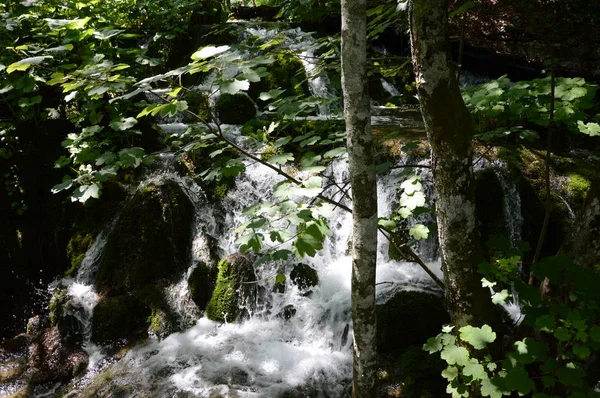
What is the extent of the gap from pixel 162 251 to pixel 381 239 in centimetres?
279

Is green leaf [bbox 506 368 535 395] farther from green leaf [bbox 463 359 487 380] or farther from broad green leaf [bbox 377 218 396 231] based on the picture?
broad green leaf [bbox 377 218 396 231]

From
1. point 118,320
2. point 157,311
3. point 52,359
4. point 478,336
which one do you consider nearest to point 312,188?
point 478,336

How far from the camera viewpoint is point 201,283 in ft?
17.0

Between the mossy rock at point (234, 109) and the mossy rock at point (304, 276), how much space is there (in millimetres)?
3198

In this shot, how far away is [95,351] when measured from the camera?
4.86m

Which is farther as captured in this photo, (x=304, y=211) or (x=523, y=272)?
(x=523, y=272)

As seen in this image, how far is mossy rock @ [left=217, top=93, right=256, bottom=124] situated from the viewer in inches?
286

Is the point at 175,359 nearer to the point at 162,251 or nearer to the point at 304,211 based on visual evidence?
the point at 162,251

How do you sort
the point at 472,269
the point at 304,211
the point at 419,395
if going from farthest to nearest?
the point at 419,395 → the point at 472,269 → the point at 304,211

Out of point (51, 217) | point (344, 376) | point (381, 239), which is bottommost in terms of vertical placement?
point (344, 376)

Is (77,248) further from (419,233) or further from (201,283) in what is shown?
(419,233)

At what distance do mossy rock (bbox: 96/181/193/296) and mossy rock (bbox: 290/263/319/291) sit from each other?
1.52 m

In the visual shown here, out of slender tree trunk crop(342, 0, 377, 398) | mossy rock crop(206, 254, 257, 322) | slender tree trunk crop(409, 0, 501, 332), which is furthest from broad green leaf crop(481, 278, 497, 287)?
mossy rock crop(206, 254, 257, 322)

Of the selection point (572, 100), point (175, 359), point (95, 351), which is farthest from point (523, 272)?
point (95, 351)
